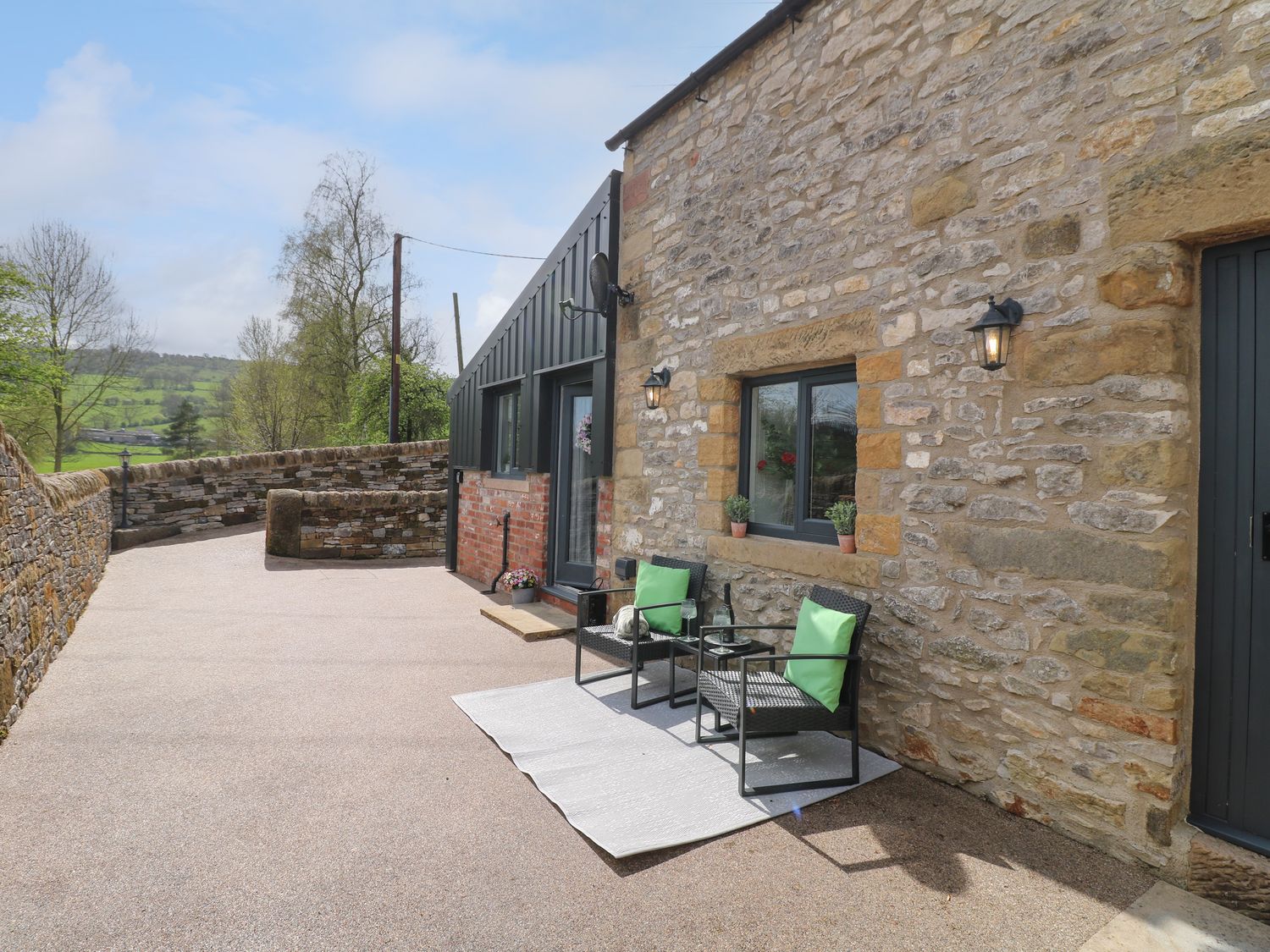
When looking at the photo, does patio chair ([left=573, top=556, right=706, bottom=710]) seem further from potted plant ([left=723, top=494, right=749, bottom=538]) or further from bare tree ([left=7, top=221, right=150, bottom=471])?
bare tree ([left=7, top=221, right=150, bottom=471])

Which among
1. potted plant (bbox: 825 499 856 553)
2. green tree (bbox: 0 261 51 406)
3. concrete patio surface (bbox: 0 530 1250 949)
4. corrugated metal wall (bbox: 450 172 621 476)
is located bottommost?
concrete patio surface (bbox: 0 530 1250 949)

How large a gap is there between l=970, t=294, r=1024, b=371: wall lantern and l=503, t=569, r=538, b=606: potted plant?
16.3ft

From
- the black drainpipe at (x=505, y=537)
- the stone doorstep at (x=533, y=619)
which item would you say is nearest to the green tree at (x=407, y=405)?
the black drainpipe at (x=505, y=537)

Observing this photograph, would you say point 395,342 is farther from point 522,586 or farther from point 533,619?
point 533,619

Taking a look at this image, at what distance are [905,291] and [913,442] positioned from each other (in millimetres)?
763

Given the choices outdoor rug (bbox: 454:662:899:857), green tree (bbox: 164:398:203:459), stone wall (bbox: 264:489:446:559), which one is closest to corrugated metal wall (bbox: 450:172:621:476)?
stone wall (bbox: 264:489:446:559)

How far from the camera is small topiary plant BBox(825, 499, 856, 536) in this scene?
11.9 feet

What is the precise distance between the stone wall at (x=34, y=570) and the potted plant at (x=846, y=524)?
14.9ft

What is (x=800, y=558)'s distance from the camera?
3807mm

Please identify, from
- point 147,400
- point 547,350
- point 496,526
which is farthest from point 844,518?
point 147,400

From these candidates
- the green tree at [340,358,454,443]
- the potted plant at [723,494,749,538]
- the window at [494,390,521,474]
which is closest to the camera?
the potted plant at [723,494,749,538]

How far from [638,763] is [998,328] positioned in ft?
8.61

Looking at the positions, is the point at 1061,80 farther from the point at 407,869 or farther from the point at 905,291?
the point at 407,869

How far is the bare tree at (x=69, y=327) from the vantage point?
57.1 feet
